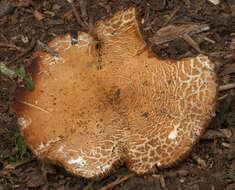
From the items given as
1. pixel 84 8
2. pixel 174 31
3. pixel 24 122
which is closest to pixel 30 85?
pixel 24 122

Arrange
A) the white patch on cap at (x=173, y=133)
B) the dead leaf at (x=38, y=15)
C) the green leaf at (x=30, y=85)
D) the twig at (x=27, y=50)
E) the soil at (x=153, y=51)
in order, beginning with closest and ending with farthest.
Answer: the white patch on cap at (x=173, y=133), the green leaf at (x=30, y=85), the soil at (x=153, y=51), the twig at (x=27, y=50), the dead leaf at (x=38, y=15)

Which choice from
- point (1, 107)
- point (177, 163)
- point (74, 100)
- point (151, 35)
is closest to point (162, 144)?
point (177, 163)

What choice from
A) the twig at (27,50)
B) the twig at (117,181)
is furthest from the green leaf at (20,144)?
the twig at (27,50)

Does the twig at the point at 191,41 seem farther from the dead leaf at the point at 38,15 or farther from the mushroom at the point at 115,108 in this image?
the dead leaf at the point at 38,15

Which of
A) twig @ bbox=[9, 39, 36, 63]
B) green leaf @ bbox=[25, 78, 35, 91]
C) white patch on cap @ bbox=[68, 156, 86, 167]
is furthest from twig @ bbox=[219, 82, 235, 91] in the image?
twig @ bbox=[9, 39, 36, 63]

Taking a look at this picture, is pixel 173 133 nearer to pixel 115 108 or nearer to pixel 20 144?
pixel 115 108

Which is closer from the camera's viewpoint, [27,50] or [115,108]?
[115,108]
